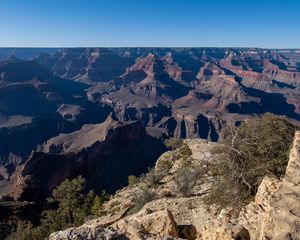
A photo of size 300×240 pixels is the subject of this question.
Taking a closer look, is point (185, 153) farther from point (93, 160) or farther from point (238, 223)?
point (93, 160)

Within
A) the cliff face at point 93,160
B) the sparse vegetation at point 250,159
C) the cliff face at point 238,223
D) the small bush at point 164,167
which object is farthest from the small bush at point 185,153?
the cliff face at point 93,160

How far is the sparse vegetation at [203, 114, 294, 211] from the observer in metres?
20.5

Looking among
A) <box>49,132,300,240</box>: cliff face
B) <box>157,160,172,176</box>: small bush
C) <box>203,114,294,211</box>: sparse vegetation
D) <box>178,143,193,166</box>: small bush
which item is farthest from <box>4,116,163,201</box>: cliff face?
<box>49,132,300,240</box>: cliff face

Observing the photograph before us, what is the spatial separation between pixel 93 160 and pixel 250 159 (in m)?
73.2

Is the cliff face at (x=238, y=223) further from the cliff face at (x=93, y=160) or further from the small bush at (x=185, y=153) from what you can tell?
the cliff face at (x=93, y=160)

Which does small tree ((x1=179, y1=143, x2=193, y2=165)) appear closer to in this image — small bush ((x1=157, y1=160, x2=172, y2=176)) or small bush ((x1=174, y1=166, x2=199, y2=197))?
small bush ((x1=157, y1=160, x2=172, y2=176))

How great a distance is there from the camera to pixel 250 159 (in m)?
22.2

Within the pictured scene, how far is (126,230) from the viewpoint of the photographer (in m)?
14.2

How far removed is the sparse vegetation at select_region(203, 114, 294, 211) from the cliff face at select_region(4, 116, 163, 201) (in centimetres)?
4476

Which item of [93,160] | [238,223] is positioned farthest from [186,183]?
[93,160]

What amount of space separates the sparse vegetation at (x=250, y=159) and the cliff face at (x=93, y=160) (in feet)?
147

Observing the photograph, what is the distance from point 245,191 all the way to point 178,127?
167225mm

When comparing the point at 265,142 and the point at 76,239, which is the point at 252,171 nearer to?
the point at 265,142

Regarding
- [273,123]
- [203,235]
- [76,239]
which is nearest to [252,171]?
[273,123]
